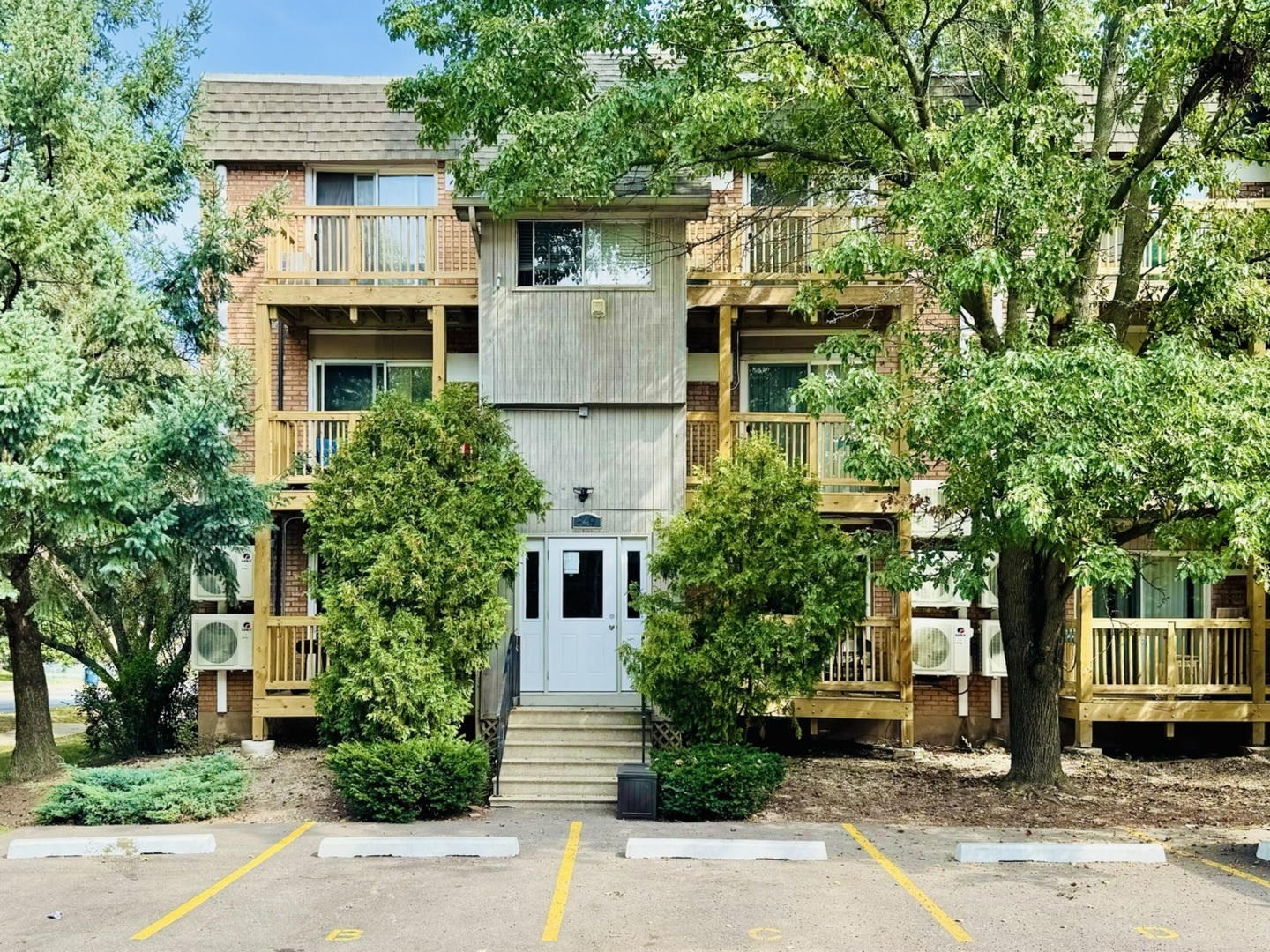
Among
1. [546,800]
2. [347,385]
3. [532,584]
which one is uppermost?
[347,385]

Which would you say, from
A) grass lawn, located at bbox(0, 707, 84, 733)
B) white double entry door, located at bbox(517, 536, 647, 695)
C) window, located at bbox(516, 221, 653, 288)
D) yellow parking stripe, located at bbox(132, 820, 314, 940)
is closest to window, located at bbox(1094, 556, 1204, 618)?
white double entry door, located at bbox(517, 536, 647, 695)

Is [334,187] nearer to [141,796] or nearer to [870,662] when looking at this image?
[141,796]

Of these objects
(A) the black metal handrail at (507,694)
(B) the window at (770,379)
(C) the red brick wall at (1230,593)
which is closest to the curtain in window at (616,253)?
(B) the window at (770,379)

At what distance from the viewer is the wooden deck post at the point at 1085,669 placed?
14.4 meters

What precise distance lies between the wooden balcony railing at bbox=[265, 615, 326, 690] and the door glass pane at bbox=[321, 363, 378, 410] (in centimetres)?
328

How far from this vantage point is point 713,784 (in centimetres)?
1099

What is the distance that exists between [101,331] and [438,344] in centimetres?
394

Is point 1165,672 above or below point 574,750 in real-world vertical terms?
above

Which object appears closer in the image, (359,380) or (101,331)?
(101,331)

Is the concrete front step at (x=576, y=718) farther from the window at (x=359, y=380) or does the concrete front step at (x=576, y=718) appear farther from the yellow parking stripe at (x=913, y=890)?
the window at (x=359, y=380)

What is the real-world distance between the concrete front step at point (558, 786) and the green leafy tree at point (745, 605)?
105 cm

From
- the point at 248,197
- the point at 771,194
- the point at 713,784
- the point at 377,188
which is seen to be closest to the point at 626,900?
the point at 713,784

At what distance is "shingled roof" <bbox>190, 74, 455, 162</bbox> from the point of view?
16250 millimetres

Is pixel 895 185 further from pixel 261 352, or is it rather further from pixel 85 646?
pixel 85 646
